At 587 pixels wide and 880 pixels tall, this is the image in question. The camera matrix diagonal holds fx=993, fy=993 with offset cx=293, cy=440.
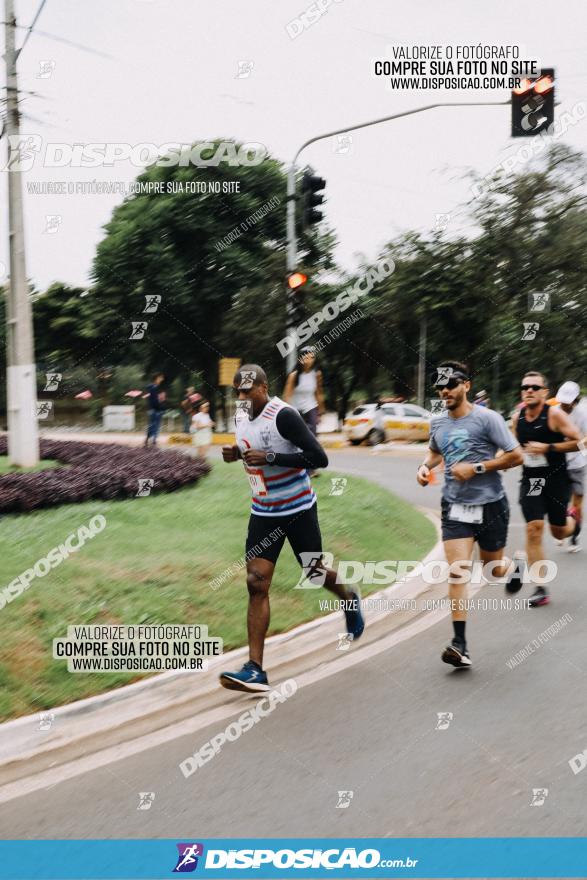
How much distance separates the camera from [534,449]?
26.0ft

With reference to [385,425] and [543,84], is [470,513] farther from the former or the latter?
[385,425]

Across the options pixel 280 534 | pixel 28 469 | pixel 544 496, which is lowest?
pixel 28 469

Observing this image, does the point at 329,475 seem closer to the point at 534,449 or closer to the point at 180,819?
the point at 534,449

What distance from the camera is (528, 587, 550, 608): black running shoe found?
25.4ft

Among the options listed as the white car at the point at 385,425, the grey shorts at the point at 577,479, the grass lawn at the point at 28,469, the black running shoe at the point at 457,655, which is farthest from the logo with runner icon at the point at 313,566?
the white car at the point at 385,425

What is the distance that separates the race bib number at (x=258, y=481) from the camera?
5.75 metres

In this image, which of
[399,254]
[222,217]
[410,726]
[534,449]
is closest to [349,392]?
[399,254]

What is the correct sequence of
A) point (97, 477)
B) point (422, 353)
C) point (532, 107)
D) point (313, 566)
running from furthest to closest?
1. point (422, 353)
2. point (532, 107)
3. point (97, 477)
4. point (313, 566)

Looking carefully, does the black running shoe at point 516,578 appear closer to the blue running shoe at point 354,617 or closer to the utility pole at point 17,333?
the blue running shoe at point 354,617

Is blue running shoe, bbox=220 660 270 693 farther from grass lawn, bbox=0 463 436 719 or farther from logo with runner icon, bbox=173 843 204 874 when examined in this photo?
logo with runner icon, bbox=173 843 204 874

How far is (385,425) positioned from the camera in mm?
29047

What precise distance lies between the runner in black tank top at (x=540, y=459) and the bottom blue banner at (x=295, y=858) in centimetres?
421

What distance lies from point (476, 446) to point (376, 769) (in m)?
2.39

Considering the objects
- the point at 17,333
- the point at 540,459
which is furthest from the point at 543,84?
the point at 17,333
